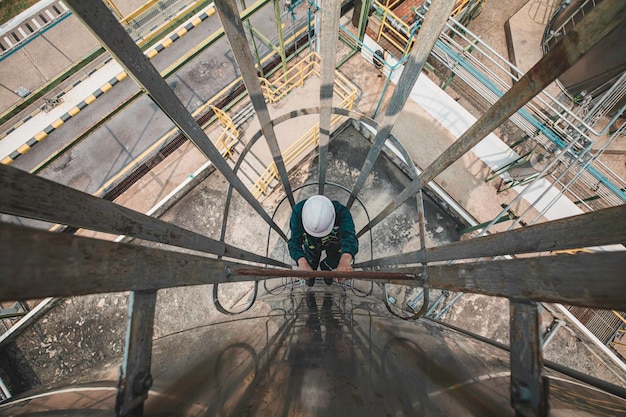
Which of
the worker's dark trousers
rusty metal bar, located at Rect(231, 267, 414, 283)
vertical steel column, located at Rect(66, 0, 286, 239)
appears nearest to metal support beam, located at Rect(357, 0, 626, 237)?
rusty metal bar, located at Rect(231, 267, 414, 283)

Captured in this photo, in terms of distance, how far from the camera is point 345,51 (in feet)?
32.1

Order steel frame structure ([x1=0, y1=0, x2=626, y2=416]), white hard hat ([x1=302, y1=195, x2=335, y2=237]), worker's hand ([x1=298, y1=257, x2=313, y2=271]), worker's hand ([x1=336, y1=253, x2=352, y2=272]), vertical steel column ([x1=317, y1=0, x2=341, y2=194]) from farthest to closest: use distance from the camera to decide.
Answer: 1. worker's hand ([x1=298, y1=257, x2=313, y2=271])
2. white hard hat ([x1=302, y1=195, x2=335, y2=237])
3. worker's hand ([x1=336, y1=253, x2=352, y2=272])
4. vertical steel column ([x1=317, y1=0, x2=341, y2=194])
5. steel frame structure ([x1=0, y1=0, x2=626, y2=416])

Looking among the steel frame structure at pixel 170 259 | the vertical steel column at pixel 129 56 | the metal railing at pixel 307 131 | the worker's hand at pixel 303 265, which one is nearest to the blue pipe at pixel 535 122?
the metal railing at pixel 307 131

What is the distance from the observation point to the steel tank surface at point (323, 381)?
1605 mm

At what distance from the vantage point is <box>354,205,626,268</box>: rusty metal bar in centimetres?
164

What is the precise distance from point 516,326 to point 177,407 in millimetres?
1948

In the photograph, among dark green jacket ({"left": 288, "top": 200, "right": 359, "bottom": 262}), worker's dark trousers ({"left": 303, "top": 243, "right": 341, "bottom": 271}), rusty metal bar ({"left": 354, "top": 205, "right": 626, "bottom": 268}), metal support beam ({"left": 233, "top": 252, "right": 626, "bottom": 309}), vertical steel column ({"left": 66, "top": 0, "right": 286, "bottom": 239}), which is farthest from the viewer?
worker's dark trousers ({"left": 303, "top": 243, "right": 341, "bottom": 271})

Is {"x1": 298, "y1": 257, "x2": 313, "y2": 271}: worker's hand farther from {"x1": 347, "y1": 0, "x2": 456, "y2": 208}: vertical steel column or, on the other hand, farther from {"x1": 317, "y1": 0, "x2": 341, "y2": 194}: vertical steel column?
{"x1": 347, "y1": 0, "x2": 456, "y2": 208}: vertical steel column

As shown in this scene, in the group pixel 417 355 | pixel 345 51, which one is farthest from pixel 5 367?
pixel 345 51

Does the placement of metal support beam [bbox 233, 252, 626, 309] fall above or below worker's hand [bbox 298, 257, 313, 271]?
below

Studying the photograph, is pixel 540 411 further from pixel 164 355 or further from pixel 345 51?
pixel 345 51

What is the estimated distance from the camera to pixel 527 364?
1625 millimetres

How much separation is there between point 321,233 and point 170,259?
3.57 m

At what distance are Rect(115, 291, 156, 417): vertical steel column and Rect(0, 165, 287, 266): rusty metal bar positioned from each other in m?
0.47
